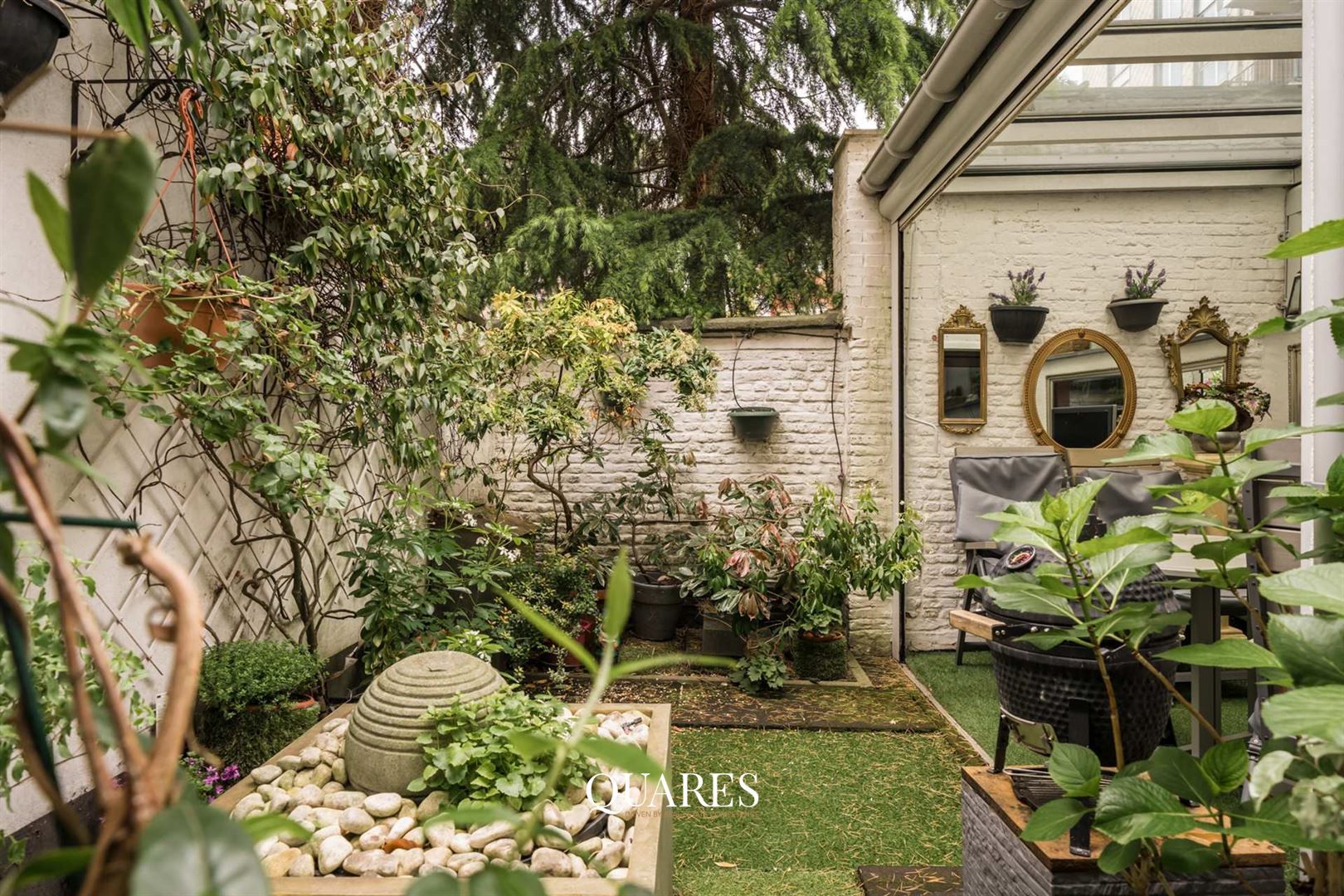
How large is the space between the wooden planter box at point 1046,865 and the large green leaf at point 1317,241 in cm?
104

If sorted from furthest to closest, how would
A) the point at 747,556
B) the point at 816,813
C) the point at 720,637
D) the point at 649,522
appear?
the point at 649,522, the point at 720,637, the point at 747,556, the point at 816,813

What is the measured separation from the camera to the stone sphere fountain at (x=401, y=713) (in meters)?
2.04

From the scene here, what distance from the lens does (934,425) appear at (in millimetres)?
4984

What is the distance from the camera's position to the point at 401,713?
2084mm

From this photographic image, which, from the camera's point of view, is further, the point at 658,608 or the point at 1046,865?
the point at 658,608

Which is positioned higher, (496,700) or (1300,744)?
(1300,744)

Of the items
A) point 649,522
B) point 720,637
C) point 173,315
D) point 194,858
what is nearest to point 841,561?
point 720,637

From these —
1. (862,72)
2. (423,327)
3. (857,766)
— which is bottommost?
(857,766)

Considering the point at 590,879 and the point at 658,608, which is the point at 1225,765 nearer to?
the point at 590,879

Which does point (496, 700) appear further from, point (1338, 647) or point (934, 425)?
point (934, 425)

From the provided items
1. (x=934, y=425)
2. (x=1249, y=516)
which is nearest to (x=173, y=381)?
(x=1249, y=516)

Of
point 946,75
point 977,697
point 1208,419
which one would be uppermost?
point 946,75

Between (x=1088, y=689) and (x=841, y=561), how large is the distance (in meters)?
2.66

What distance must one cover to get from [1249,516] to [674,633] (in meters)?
3.24
